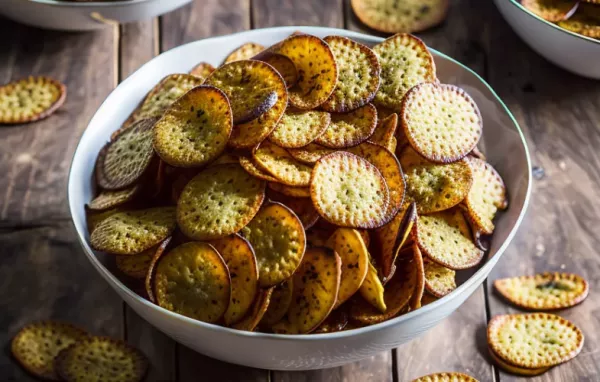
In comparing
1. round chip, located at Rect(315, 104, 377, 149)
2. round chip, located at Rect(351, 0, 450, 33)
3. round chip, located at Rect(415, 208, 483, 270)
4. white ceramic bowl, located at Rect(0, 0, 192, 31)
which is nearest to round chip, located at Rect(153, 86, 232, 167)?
round chip, located at Rect(315, 104, 377, 149)

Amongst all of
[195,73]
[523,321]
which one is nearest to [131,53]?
[195,73]

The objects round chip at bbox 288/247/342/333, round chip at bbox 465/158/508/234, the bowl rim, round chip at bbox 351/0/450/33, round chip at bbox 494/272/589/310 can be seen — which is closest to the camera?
round chip at bbox 288/247/342/333

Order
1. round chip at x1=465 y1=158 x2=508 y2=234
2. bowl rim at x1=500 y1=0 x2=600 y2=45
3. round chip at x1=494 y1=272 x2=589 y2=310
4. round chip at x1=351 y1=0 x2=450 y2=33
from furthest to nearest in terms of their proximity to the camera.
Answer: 1. round chip at x1=351 y1=0 x2=450 y2=33
2. bowl rim at x1=500 y1=0 x2=600 y2=45
3. round chip at x1=494 y1=272 x2=589 y2=310
4. round chip at x1=465 y1=158 x2=508 y2=234

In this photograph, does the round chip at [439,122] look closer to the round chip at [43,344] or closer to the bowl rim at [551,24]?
the bowl rim at [551,24]

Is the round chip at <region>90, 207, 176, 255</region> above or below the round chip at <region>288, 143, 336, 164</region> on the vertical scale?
below

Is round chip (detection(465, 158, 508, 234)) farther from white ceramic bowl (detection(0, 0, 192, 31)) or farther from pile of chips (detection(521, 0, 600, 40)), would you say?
white ceramic bowl (detection(0, 0, 192, 31))

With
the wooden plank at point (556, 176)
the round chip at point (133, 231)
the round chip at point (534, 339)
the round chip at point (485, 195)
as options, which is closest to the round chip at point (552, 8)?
the wooden plank at point (556, 176)

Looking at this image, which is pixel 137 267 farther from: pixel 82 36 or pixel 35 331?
pixel 82 36

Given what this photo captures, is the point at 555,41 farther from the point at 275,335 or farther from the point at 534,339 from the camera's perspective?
the point at 275,335
